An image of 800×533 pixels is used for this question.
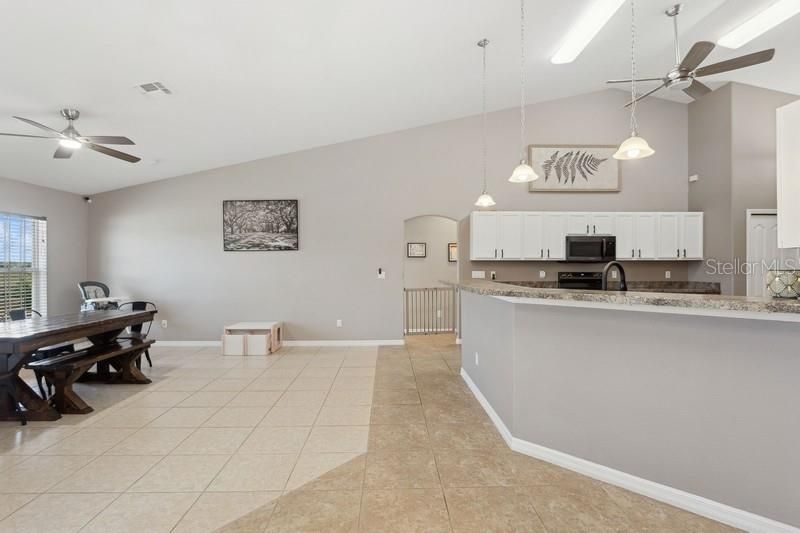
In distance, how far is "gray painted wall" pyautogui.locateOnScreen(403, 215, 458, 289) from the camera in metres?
8.52

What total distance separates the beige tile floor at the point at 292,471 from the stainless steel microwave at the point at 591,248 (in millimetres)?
3089

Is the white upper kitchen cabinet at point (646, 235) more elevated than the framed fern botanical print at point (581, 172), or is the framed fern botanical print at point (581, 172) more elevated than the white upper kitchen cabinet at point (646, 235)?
the framed fern botanical print at point (581, 172)

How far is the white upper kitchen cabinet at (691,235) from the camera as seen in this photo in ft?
17.9

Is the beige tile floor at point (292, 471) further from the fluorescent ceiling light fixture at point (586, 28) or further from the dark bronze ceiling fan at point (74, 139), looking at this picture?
the fluorescent ceiling light fixture at point (586, 28)

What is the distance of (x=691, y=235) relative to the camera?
5453 millimetres

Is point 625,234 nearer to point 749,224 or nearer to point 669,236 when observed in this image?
point 669,236

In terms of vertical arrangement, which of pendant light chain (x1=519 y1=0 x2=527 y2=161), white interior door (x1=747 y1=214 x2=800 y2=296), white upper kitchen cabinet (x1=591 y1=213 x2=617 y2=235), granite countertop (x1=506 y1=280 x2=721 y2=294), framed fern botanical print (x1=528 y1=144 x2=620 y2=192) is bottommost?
granite countertop (x1=506 y1=280 x2=721 y2=294)

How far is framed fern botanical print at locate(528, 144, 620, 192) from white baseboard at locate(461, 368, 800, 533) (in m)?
4.53

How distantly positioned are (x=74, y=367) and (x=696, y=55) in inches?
241

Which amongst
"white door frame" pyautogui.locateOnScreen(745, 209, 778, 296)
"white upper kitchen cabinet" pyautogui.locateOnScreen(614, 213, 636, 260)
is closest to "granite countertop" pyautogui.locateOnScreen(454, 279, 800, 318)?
"white upper kitchen cabinet" pyautogui.locateOnScreen(614, 213, 636, 260)

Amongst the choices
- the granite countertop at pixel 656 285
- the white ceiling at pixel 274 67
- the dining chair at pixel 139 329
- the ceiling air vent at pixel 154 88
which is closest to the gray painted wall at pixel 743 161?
the white ceiling at pixel 274 67

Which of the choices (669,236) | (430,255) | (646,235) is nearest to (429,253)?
(430,255)

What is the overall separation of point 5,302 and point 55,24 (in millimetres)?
4455

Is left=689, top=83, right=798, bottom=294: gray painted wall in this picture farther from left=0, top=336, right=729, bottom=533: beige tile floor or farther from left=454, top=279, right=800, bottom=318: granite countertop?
left=0, top=336, right=729, bottom=533: beige tile floor
